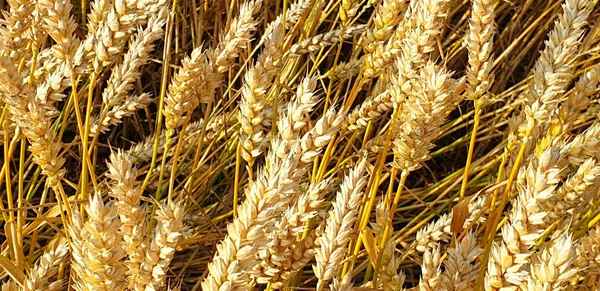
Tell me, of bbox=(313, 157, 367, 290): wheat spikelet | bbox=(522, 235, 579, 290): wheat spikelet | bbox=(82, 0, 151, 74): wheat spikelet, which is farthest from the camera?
bbox=(82, 0, 151, 74): wheat spikelet

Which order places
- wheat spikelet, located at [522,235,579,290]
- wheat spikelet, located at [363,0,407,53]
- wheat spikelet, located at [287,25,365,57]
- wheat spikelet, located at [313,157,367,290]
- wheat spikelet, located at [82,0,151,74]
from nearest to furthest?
wheat spikelet, located at [522,235,579,290] → wheat spikelet, located at [313,157,367,290] → wheat spikelet, located at [82,0,151,74] → wheat spikelet, located at [363,0,407,53] → wheat spikelet, located at [287,25,365,57]

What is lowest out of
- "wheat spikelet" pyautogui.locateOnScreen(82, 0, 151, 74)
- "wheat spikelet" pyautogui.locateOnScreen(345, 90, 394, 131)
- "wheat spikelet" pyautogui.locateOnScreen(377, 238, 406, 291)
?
"wheat spikelet" pyautogui.locateOnScreen(377, 238, 406, 291)

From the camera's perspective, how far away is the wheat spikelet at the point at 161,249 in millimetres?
527

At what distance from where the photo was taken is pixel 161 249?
1.77 ft

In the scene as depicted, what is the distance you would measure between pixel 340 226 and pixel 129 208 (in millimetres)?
172

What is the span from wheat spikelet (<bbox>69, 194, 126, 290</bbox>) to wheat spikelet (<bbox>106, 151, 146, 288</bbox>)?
25 millimetres

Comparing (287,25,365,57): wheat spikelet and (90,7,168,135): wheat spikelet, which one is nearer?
(90,7,168,135): wheat spikelet

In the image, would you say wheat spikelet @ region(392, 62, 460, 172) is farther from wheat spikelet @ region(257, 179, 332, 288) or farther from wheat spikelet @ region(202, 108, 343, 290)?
wheat spikelet @ region(202, 108, 343, 290)

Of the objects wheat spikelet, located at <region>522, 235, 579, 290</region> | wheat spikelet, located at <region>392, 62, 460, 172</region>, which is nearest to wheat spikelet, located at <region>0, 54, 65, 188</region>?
wheat spikelet, located at <region>392, 62, 460, 172</region>

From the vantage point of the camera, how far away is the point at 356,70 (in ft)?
3.48

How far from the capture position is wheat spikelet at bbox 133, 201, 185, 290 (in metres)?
0.53

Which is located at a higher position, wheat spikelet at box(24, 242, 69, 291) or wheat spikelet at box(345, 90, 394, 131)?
wheat spikelet at box(345, 90, 394, 131)

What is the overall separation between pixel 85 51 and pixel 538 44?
1310 mm

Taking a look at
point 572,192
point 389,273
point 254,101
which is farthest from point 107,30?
point 572,192
